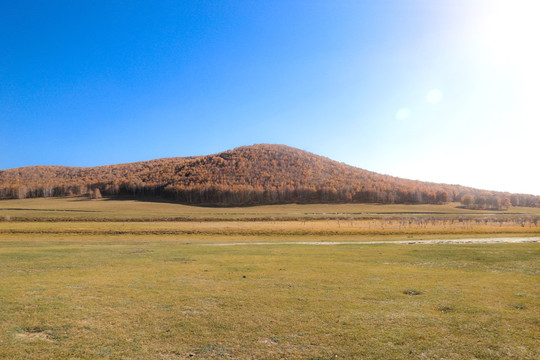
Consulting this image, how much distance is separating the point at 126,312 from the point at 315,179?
17139cm

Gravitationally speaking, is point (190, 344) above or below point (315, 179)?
below

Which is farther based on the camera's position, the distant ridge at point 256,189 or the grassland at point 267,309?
the distant ridge at point 256,189

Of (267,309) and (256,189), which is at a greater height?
(256,189)

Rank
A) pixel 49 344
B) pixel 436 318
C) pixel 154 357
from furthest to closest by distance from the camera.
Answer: pixel 436 318, pixel 49 344, pixel 154 357

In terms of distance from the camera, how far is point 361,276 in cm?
1602

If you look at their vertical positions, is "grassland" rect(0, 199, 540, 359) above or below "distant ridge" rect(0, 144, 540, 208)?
below

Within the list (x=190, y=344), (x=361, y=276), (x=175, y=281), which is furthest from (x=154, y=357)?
(x=361, y=276)

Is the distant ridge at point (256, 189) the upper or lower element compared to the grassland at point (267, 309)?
upper

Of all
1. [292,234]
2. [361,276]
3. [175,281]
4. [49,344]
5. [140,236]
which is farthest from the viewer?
[292,234]

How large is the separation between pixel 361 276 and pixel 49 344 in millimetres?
13091

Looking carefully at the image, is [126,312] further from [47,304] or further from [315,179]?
[315,179]

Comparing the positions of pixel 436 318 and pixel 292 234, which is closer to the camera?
pixel 436 318

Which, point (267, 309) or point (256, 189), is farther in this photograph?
point (256, 189)

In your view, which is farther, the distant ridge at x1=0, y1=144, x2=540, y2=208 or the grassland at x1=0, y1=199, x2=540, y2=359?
the distant ridge at x1=0, y1=144, x2=540, y2=208
